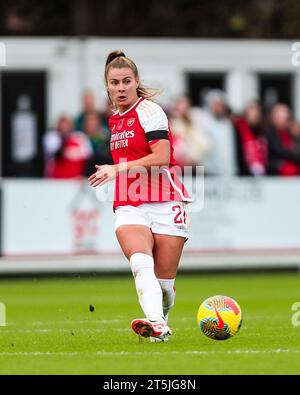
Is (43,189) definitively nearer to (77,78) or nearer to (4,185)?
(4,185)

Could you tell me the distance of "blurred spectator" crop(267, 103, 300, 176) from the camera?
2445 cm

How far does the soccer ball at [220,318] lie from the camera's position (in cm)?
1133

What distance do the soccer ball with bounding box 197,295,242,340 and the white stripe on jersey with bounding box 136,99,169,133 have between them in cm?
147

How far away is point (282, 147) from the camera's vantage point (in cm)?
2456

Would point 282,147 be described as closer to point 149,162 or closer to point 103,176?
point 149,162

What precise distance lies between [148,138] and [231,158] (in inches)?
520

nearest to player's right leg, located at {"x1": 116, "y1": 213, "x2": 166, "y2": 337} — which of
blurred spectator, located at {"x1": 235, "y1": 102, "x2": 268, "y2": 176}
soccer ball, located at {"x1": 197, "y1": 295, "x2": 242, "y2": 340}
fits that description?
soccer ball, located at {"x1": 197, "y1": 295, "x2": 242, "y2": 340}

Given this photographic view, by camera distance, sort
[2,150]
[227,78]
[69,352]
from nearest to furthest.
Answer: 1. [69,352]
2. [2,150]
3. [227,78]

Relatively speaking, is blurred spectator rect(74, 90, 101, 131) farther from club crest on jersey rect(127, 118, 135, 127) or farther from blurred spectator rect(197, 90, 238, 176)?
club crest on jersey rect(127, 118, 135, 127)

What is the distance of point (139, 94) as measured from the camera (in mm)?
11703

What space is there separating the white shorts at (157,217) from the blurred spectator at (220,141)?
12.7 meters
